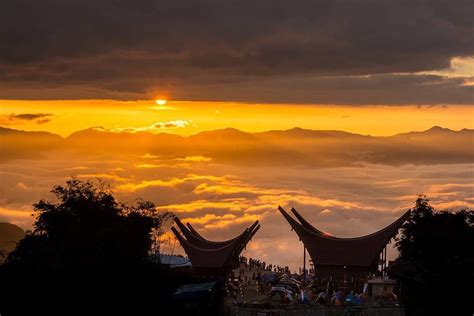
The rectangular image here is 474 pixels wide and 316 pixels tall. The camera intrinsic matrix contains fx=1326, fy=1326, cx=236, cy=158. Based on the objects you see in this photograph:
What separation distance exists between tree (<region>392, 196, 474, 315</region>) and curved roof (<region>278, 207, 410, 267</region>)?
2582 centimetres

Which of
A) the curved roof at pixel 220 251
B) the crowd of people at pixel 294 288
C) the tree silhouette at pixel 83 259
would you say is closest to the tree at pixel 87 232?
the tree silhouette at pixel 83 259

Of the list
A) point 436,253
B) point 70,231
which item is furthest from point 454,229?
point 70,231

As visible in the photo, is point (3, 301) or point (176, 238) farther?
point (176, 238)

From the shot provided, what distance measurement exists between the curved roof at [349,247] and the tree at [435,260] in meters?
25.8

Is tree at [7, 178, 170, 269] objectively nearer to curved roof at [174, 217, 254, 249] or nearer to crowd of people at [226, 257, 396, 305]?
crowd of people at [226, 257, 396, 305]

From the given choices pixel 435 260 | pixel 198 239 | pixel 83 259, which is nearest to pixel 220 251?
pixel 198 239

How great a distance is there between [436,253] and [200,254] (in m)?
38.3

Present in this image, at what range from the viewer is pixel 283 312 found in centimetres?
8256

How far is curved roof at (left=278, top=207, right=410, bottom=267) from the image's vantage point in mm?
115500

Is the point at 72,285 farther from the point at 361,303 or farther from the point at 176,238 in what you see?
the point at 176,238

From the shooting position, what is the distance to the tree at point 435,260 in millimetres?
78312

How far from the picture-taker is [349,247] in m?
117

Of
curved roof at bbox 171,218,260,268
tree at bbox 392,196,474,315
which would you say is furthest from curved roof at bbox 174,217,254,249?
tree at bbox 392,196,474,315

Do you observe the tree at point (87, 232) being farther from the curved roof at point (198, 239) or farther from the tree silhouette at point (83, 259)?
the curved roof at point (198, 239)
